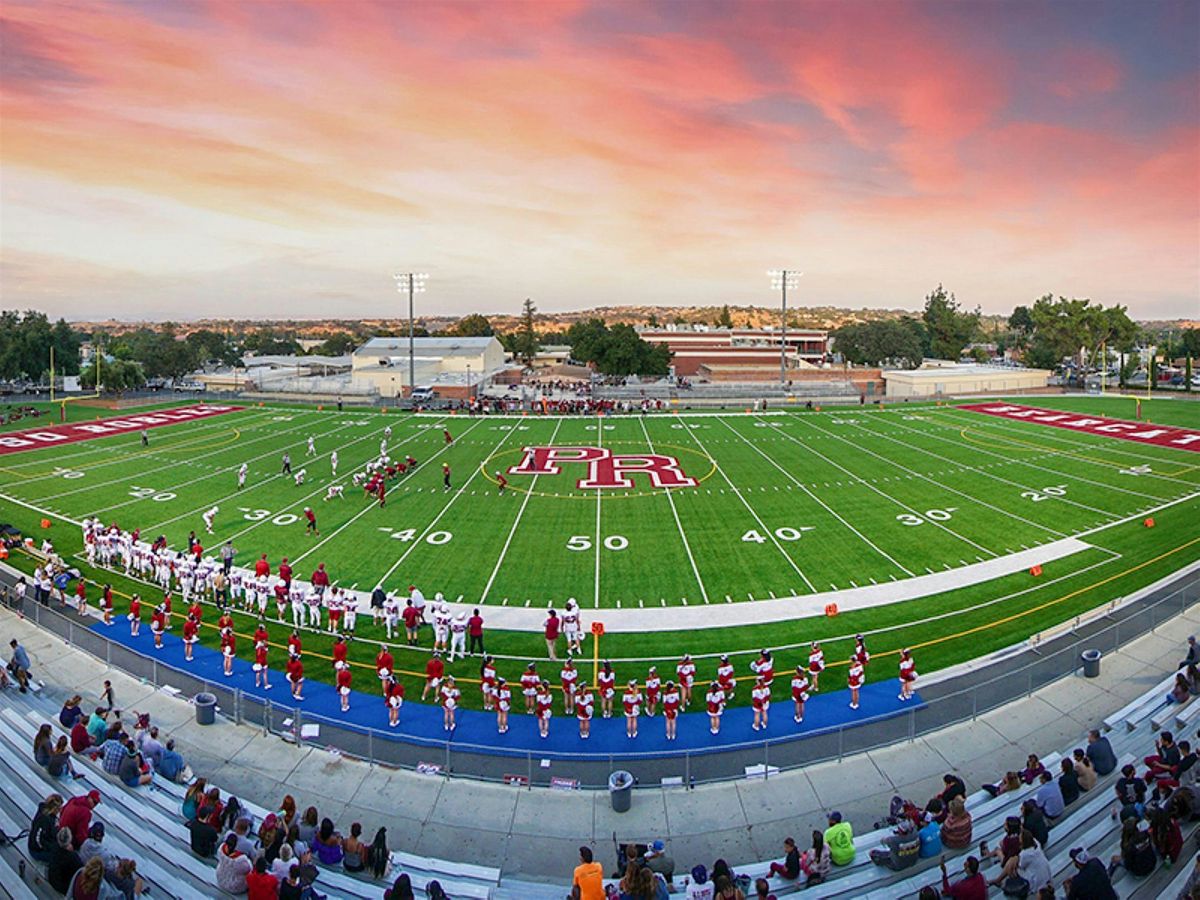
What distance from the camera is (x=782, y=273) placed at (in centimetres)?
7038

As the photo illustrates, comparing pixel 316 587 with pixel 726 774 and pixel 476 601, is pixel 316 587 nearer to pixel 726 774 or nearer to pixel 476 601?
pixel 476 601

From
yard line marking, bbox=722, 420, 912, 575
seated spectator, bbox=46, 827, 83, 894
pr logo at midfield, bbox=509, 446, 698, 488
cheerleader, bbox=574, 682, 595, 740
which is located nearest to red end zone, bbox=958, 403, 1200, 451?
yard line marking, bbox=722, 420, 912, 575

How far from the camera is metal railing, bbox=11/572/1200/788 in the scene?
40.3ft

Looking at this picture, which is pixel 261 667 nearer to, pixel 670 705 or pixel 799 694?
pixel 670 705

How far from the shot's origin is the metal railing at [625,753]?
12.3 metres

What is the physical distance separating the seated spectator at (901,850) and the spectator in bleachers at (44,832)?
9.60 metres

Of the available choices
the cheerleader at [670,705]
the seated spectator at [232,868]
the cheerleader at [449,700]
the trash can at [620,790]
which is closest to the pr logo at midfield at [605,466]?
the cheerleader at [449,700]

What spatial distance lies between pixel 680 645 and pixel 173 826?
10.8 m

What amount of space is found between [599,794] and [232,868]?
5100mm

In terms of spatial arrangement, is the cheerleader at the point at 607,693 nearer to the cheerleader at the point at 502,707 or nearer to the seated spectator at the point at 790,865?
the cheerleader at the point at 502,707

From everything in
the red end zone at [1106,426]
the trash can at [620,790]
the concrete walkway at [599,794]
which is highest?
the red end zone at [1106,426]

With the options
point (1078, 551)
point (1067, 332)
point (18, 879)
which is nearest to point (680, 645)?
point (18, 879)

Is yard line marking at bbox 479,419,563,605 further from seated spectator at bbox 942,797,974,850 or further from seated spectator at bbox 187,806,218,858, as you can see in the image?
seated spectator at bbox 942,797,974,850

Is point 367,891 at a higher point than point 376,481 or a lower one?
lower
